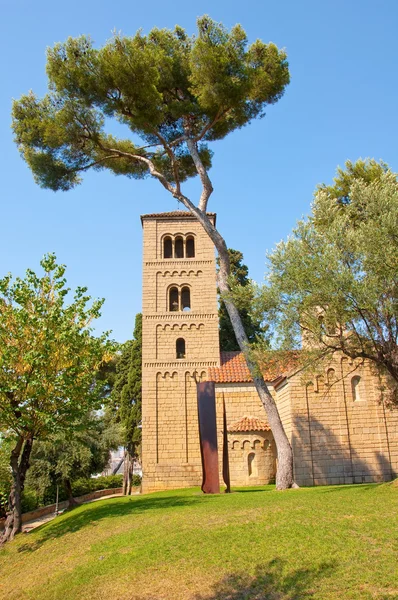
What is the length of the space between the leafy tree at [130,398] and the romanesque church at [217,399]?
4590 mm

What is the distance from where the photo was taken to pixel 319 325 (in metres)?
14.2

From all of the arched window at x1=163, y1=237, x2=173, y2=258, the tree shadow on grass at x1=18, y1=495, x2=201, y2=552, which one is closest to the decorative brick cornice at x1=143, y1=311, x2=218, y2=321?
the arched window at x1=163, y1=237, x2=173, y2=258

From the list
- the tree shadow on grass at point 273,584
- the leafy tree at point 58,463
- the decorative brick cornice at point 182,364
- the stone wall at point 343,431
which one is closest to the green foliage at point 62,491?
the leafy tree at point 58,463

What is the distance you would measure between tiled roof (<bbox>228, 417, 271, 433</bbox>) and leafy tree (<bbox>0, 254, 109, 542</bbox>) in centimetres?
1043

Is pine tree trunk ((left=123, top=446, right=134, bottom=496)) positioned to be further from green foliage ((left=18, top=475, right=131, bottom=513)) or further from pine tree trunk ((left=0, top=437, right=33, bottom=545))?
pine tree trunk ((left=0, top=437, right=33, bottom=545))

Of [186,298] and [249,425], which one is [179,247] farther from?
[249,425]

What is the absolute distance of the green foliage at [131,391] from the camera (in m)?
32.5

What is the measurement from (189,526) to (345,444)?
12.9m

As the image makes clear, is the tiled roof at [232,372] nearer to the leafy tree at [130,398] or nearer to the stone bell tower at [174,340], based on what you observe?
the stone bell tower at [174,340]

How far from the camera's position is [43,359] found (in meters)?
14.4

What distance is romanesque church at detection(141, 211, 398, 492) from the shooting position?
2233 centimetres

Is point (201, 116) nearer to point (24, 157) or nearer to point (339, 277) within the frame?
point (24, 157)

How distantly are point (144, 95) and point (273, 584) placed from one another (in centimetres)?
1701

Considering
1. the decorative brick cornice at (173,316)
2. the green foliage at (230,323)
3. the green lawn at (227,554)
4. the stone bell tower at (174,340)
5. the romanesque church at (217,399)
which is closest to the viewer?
the green lawn at (227,554)
